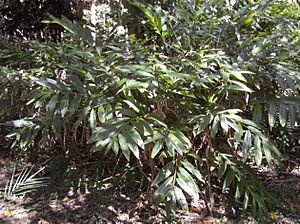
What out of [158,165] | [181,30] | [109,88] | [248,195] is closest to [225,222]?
[248,195]

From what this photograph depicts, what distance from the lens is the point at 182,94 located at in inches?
88.3

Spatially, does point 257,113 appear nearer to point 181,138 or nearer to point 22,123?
point 181,138

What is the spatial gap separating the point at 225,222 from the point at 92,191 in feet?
3.31

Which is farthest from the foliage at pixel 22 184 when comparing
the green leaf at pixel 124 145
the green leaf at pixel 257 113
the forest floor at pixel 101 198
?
the green leaf at pixel 257 113

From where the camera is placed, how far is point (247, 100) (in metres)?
2.44

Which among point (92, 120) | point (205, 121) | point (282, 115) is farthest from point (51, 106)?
point (282, 115)

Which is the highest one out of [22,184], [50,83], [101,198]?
[50,83]

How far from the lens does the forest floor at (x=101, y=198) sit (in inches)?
98.6

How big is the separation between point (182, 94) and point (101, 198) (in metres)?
1.04

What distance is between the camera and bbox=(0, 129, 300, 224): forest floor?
2.50m

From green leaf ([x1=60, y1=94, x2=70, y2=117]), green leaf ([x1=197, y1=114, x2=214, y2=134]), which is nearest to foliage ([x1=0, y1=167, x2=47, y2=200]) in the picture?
green leaf ([x1=60, y1=94, x2=70, y2=117])

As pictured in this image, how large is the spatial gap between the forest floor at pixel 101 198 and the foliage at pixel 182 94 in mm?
189

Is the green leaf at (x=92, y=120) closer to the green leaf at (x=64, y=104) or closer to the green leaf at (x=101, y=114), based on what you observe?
the green leaf at (x=101, y=114)

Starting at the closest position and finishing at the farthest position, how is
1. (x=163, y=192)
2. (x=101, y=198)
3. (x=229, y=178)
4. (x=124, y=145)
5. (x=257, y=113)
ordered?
(x=124, y=145) < (x=163, y=192) < (x=257, y=113) < (x=229, y=178) < (x=101, y=198)
